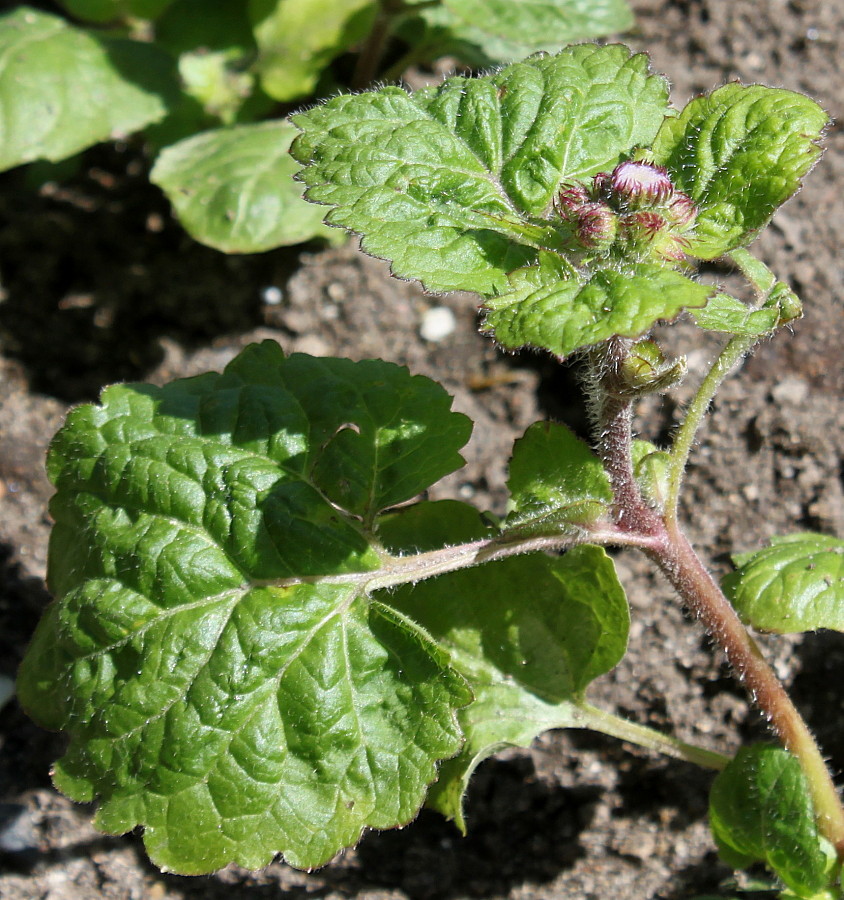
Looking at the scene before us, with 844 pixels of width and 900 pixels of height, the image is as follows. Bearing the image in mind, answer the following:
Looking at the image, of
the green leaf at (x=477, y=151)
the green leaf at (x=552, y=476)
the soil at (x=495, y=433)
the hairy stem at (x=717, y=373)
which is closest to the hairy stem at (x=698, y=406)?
the hairy stem at (x=717, y=373)

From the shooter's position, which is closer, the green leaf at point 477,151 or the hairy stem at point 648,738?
the green leaf at point 477,151

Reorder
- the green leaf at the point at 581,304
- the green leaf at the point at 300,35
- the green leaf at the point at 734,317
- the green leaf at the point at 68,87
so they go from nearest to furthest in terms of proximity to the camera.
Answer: the green leaf at the point at 581,304
the green leaf at the point at 734,317
the green leaf at the point at 68,87
the green leaf at the point at 300,35

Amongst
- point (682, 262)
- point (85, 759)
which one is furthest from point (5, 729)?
point (682, 262)

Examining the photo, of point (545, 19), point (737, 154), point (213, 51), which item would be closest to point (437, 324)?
point (545, 19)

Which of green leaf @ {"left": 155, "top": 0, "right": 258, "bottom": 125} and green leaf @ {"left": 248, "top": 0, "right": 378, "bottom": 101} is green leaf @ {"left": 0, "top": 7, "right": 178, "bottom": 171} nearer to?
green leaf @ {"left": 155, "top": 0, "right": 258, "bottom": 125}

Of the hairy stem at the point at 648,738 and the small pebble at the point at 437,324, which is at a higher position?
the small pebble at the point at 437,324

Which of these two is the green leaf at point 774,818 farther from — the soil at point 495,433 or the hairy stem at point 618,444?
the hairy stem at point 618,444
